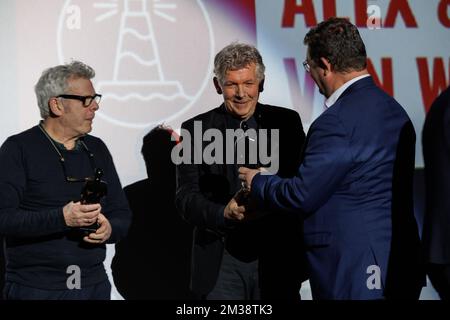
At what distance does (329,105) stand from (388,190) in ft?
1.39

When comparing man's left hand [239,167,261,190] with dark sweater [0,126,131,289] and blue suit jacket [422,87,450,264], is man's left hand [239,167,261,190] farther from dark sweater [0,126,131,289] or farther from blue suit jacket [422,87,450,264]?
blue suit jacket [422,87,450,264]

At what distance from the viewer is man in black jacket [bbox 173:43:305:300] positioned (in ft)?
11.7

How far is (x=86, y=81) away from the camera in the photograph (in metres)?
3.70

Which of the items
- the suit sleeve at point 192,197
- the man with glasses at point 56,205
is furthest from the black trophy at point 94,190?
the suit sleeve at point 192,197

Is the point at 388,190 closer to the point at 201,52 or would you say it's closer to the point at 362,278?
the point at 362,278

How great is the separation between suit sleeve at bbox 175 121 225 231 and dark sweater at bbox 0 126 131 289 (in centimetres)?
39

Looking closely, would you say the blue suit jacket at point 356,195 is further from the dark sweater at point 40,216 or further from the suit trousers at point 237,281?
the dark sweater at point 40,216

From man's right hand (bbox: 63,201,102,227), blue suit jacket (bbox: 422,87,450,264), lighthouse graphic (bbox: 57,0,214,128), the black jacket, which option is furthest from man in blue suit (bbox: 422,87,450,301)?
lighthouse graphic (bbox: 57,0,214,128)

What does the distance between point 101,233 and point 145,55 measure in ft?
4.18

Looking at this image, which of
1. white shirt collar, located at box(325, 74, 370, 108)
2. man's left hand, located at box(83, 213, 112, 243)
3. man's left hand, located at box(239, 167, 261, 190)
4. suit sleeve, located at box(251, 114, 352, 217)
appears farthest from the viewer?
man's left hand, located at box(83, 213, 112, 243)

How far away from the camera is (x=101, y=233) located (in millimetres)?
3523
